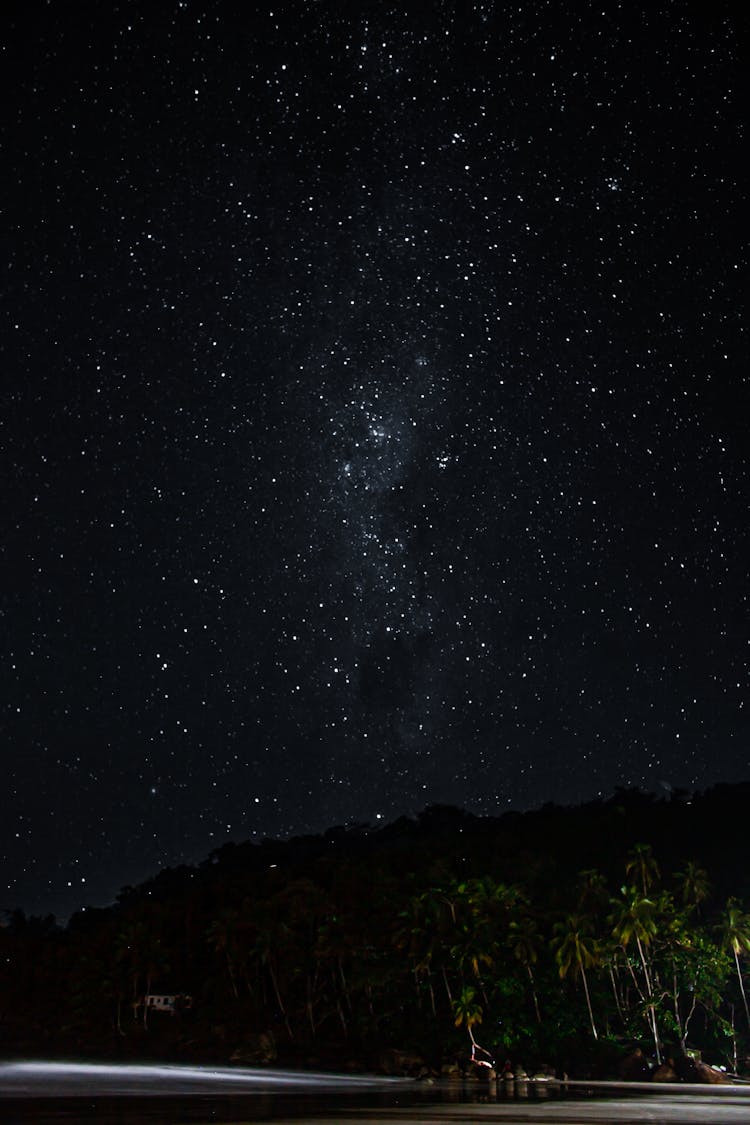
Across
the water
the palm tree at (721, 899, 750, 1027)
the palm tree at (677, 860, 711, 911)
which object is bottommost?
the water

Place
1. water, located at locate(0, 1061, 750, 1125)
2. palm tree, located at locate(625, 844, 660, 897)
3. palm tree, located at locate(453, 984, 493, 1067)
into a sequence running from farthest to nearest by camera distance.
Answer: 1. palm tree, located at locate(625, 844, 660, 897)
2. palm tree, located at locate(453, 984, 493, 1067)
3. water, located at locate(0, 1061, 750, 1125)

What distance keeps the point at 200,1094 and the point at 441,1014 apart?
27113 millimetres

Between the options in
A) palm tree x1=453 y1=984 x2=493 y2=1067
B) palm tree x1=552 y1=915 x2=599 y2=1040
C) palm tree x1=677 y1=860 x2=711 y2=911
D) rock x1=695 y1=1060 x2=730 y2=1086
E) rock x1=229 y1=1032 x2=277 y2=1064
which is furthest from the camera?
rock x1=229 y1=1032 x2=277 y2=1064

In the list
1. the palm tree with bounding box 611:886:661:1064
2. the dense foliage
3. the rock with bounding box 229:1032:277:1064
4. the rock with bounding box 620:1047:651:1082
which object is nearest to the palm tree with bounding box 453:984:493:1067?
the dense foliage

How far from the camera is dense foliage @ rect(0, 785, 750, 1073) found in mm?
51094

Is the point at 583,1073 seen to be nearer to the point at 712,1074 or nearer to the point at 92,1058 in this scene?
the point at 712,1074

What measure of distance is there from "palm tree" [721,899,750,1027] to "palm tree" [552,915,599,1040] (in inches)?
251

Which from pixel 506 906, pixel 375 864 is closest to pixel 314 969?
pixel 375 864

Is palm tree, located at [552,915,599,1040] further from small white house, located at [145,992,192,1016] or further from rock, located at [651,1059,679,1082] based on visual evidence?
small white house, located at [145,992,192,1016]

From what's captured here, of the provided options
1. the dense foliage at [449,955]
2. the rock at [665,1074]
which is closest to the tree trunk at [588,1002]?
the dense foliage at [449,955]

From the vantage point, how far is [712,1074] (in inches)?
1789

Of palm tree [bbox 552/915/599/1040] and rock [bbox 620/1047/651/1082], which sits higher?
palm tree [bbox 552/915/599/1040]

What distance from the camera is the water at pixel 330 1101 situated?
2277 centimetres

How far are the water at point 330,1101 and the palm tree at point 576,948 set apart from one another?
312 inches
